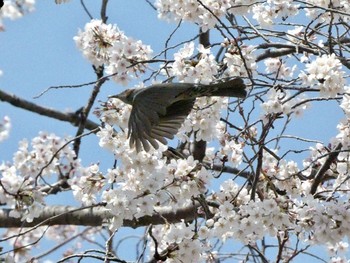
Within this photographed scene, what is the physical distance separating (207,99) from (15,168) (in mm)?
2334

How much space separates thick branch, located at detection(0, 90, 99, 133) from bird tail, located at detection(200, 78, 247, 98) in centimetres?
236

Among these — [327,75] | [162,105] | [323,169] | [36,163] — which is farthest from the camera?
[36,163]

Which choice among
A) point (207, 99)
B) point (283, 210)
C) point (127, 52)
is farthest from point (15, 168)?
point (283, 210)

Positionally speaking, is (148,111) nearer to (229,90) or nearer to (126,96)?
(126,96)

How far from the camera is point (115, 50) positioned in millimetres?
3639

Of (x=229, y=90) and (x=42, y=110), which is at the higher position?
(x=42, y=110)

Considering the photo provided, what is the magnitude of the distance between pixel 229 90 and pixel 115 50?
2.30 feet

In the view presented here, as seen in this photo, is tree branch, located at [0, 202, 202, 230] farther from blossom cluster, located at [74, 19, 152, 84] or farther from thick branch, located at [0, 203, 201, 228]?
blossom cluster, located at [74, 19, 152, 84]

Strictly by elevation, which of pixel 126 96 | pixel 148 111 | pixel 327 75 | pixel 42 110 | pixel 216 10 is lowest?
pixel 148 111

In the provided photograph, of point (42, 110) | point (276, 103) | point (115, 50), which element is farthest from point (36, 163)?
point (276, 103)

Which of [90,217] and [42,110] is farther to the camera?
[42,110]

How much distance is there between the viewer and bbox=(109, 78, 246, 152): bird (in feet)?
9.78

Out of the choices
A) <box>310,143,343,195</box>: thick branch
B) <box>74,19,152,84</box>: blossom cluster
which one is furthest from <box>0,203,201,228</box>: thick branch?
<box>74,19,152,84</box>: blossom cluster

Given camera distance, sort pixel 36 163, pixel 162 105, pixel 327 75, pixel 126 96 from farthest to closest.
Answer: pixel 36 163, pixel 126 96, pixel 327 75, pixel 162 105
